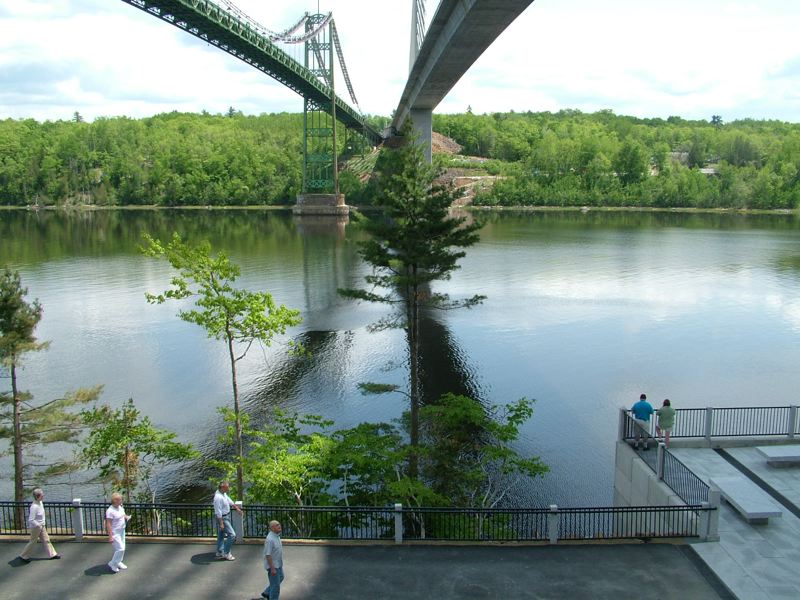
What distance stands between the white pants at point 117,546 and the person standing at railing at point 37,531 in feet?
3.52

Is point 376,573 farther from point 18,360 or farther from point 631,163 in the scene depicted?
point 631,163

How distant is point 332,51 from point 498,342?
7643 cm

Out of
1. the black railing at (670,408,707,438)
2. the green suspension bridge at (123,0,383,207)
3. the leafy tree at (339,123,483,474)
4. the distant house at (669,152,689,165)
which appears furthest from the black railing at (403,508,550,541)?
the distant house at (669,152,689,165)

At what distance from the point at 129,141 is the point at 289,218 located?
66.9m

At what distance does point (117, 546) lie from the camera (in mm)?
10125

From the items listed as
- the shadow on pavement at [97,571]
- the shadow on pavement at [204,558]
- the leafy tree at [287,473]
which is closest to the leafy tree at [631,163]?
the leafy tree at [287,473]

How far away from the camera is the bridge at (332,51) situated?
104ft

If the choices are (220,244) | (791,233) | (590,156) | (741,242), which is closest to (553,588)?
(220,244)

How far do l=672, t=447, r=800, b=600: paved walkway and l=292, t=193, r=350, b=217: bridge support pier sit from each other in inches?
3294

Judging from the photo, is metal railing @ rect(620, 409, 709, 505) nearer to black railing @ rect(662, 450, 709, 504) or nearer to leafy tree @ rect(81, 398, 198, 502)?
black railing @ rect(662, 450, 709, 504)

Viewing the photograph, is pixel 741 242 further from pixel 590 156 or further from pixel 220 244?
pixel 590 156

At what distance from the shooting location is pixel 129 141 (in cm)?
14825

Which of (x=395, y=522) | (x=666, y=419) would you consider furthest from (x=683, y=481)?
(x=395, y=522)

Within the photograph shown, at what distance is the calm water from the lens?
2359cm
